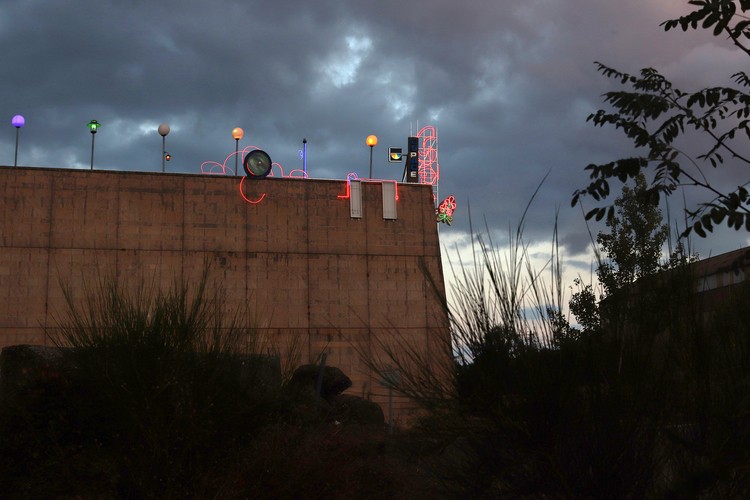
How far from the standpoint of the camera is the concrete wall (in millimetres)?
37969

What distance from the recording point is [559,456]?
587cm

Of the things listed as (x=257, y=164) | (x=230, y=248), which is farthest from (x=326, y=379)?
(x=257, y=164)

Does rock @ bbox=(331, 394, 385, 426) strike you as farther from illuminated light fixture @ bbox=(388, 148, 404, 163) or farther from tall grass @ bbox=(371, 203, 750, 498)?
illuminated light fixture @ bbox=(388, 148, 404, 163)

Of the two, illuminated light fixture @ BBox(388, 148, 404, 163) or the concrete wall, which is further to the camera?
illuminated light fixture @ BBox(388, 148, 404, 163)

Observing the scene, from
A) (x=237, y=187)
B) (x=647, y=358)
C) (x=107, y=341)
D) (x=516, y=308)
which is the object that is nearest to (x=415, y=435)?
(x=516, y=308)

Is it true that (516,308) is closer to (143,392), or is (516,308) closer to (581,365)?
(581,365)

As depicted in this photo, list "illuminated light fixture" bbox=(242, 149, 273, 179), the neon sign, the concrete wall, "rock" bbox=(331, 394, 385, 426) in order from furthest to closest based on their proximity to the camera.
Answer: the neon sign < "illuminated light fixture" bbox=(242, 149, 273, 179) < the concrete wall < "rock" bbox=(331, 394, 385, 426)

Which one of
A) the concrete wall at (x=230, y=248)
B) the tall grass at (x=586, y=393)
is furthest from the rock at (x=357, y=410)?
the concrete wall at (x=230, y=248)

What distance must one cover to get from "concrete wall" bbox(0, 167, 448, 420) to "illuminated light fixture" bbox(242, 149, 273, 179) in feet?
1.73

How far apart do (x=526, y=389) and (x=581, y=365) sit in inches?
18.2

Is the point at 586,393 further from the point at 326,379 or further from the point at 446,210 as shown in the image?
the point at 446,210

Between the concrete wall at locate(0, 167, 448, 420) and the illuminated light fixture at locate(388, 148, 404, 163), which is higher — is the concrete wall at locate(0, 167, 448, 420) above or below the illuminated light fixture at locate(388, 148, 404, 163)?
below

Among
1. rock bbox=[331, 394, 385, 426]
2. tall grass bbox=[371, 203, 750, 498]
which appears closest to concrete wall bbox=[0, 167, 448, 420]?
rock bbox=[331, 394, 385, 426]

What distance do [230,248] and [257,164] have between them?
500cm
